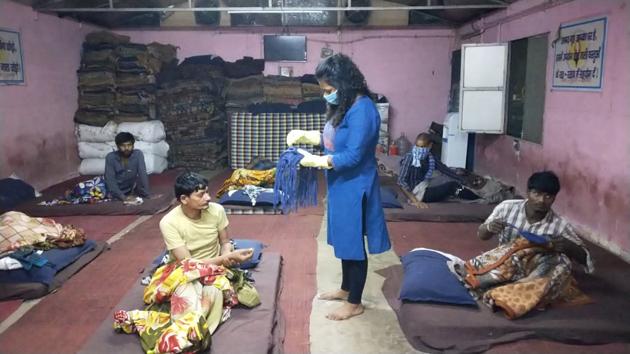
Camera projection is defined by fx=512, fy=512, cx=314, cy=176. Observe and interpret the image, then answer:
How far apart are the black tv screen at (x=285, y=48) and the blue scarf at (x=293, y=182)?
6.40 metres

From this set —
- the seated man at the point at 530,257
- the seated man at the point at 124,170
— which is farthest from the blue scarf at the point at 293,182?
the seated man at the point at 124,170

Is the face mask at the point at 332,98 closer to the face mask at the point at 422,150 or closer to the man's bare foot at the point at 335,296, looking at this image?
the man's bare foot at the point at 335,296

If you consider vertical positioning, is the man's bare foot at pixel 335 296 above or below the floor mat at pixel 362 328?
above

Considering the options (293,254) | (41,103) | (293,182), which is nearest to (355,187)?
(293,182)

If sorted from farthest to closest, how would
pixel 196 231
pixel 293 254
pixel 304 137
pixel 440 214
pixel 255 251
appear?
pixel 440 214, pixel 293 254, pixel 255 251, pixel 304 137, pixel 196 231

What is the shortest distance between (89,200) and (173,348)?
3.63 m

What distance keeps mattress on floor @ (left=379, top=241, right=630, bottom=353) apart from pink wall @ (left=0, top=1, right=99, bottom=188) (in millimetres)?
5201

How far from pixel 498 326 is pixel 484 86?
185 inches

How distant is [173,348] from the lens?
7.50 feet

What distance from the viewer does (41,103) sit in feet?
21.8

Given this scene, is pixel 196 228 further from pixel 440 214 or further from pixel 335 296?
pixel 440 214

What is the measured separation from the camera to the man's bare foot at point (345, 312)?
295 cm

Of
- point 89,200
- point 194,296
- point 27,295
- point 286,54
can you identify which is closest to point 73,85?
point 89,200

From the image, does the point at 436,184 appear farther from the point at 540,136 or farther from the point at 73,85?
the point at 73,85
